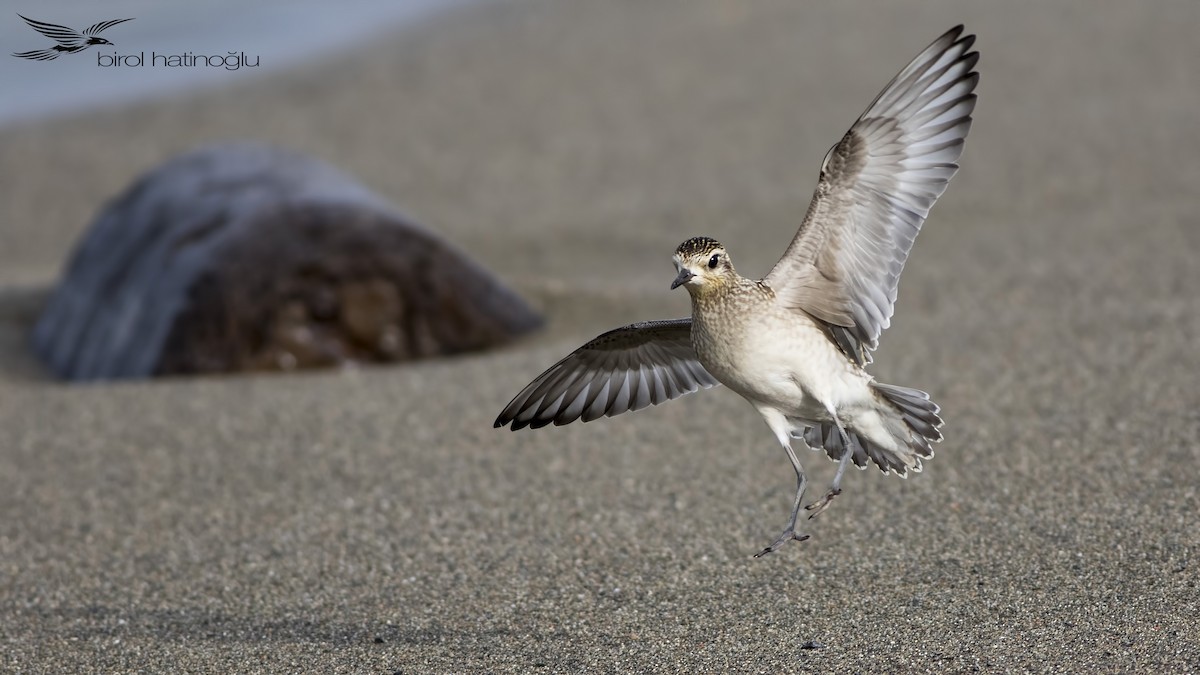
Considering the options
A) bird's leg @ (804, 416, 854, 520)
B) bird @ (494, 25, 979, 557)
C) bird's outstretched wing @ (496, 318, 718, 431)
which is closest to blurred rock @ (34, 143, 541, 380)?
bird's outstretched wing @ (496, 318, 718, 431)

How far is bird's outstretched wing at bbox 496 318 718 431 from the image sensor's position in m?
4.88

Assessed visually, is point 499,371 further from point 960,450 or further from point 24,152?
point 24,152

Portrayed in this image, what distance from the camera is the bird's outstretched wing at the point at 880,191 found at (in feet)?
14.2

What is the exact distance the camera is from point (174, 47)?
54.2ft

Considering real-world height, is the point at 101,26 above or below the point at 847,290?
above

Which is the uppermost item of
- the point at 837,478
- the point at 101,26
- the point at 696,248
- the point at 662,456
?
the point at 101,26

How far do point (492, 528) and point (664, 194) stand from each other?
5489 mm

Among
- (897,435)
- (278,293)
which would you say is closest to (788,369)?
(897,435)

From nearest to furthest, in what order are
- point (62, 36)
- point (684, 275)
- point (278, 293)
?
point (684, 275), point (278, 293), point (62, 36)

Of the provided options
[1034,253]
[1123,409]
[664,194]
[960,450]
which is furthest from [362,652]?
[664,194]

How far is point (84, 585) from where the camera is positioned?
5.00m

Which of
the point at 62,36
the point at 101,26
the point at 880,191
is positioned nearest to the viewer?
the point at 880,191

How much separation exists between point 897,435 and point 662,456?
1.56 m

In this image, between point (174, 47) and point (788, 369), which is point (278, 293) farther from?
point (174, 47)
